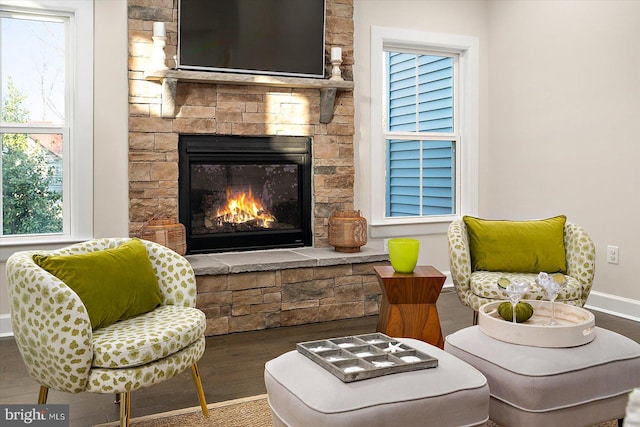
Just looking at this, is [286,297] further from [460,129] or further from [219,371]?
[460,129]

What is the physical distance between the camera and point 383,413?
1.70m

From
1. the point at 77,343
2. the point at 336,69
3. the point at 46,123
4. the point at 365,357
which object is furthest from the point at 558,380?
the point at 46,123

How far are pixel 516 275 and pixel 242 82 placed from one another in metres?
2.26

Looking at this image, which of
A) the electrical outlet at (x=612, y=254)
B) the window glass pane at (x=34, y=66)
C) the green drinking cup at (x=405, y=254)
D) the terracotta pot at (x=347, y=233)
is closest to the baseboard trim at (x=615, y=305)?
the electrical outlet at (x=612, y=254)

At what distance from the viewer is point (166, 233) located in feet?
12.5

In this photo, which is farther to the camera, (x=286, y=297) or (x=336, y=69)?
(x=336, y=69)

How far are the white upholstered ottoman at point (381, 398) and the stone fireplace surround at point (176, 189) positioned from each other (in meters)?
1.94

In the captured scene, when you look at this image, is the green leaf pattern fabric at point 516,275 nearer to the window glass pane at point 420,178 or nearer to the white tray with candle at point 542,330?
the white tray with candle at point 542,330

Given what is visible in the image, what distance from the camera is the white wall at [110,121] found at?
3.98 m

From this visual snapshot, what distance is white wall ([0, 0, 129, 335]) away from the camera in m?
3.98

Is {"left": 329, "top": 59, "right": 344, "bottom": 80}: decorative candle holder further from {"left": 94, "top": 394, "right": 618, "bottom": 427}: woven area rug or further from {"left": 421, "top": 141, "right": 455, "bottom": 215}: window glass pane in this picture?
{"left": 94, "top": 394, "right": 618, "bottom": 427}: woven area rug

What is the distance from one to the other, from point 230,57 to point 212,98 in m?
0.32

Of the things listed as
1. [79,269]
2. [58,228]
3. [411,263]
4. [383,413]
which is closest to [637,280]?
[411,263]

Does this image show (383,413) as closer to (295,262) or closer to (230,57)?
(295,262)
